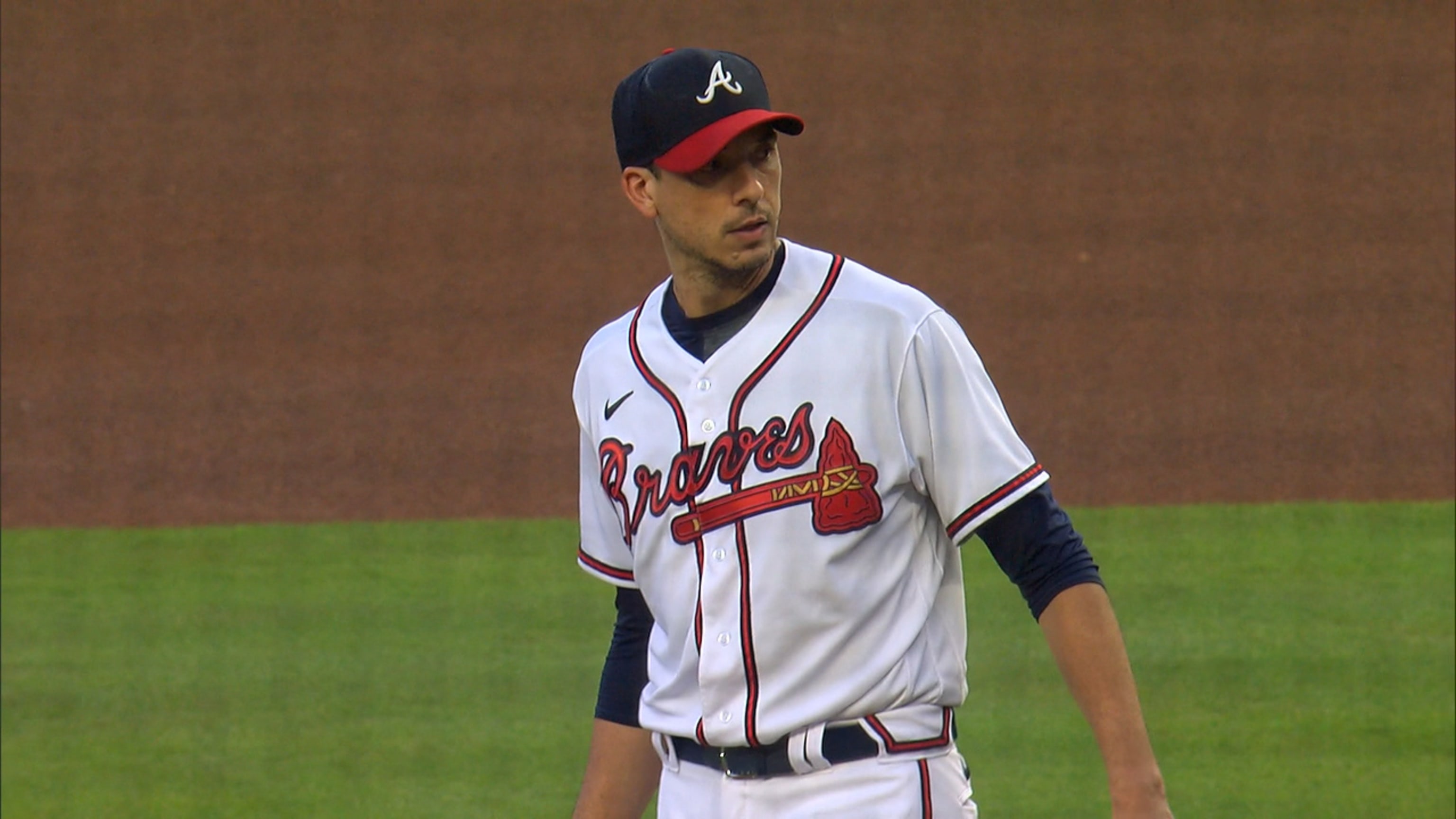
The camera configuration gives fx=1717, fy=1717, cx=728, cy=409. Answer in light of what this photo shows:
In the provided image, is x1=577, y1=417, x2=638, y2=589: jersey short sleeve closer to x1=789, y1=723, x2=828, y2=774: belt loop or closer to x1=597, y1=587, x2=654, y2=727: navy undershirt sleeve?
x1=597, y1=587, x2=654, y2=727: navy undershirt sleeve

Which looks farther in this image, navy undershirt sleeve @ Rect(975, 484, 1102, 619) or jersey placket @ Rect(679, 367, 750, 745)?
jersey placket @ Rect(679, 367, 750, 745)

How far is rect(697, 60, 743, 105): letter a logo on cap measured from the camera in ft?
6.14

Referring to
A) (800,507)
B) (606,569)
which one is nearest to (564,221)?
(606,569)

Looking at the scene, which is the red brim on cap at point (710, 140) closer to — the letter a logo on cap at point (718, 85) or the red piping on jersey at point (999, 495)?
the letter a logo on cap at point (718, 85)

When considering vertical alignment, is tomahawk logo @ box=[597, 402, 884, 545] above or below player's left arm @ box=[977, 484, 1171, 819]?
above

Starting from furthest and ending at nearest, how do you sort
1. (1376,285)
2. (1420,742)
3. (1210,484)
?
1. (1376,285)
2. (1210,484)
3. (1420,742)

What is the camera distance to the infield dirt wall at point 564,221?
10273mm

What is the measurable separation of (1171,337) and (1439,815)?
19.0 ft

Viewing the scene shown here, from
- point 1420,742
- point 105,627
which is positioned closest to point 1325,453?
point 1420,742

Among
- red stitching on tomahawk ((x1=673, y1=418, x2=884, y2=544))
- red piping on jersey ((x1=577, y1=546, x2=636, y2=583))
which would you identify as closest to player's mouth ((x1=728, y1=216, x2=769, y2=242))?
red stitching on tomahawk ((x1=673, y1=418, x2=884, y2=544))

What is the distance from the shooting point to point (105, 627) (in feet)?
23.9

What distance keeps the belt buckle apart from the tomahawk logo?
0.24 m

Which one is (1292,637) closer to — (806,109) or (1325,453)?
(1325,453)

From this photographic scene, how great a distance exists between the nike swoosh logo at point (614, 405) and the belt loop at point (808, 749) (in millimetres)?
441
